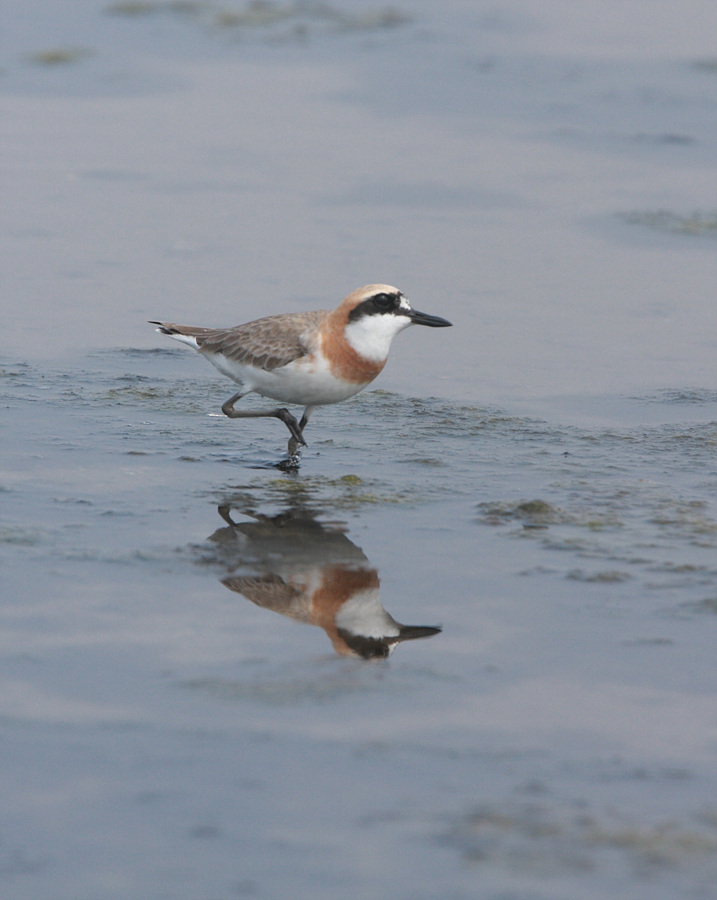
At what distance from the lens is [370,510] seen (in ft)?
24.7

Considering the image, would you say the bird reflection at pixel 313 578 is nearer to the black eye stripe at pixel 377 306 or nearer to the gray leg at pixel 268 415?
the gray leg at pixel 268 415

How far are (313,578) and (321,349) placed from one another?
A: 2.19 m

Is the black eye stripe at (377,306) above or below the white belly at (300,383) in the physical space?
above

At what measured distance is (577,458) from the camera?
8.56m

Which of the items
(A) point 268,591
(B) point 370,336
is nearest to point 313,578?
(A) point 268,591

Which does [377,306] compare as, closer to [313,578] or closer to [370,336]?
[370,336]

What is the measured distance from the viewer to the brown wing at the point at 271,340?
8445mm

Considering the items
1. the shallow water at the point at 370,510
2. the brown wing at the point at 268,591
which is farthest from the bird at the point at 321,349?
the brown wing at the point at 268,591

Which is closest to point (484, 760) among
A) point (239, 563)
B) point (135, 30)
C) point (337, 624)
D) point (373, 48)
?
point (337, 624)

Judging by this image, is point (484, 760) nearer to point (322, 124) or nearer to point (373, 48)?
point (322, 124)

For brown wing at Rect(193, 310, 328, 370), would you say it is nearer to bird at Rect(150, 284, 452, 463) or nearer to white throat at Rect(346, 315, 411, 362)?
bird at Rect(150, 284, 452, 463)

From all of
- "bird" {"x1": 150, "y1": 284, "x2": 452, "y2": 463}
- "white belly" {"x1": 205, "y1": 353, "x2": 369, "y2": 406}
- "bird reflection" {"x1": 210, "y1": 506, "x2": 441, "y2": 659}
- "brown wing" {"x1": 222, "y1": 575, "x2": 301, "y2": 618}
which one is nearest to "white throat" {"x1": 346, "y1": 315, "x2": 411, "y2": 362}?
"bird" {"x1": 150, "y1": 284, "x2": 452, "y2": 463}

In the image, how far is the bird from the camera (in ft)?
27.5

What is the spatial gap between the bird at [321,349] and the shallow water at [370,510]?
44 cm
